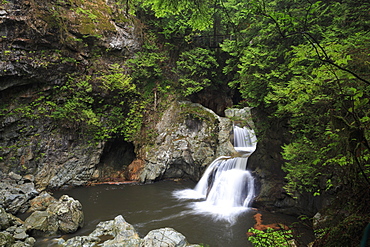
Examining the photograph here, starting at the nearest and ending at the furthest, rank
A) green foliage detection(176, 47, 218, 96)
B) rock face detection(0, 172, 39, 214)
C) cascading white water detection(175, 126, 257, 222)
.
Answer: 1. rock face detection(0, 172, 39, 214)
2. cascading white water detection(175, 126, 257, 222)
3. green foliage detection(176, 47, 218, 96)

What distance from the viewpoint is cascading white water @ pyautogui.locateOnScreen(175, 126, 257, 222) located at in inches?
308

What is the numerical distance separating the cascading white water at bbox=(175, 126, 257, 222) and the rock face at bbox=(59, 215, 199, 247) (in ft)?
8.30

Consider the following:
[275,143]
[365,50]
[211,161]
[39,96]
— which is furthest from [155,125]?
[365,50]

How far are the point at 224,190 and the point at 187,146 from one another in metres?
3.58

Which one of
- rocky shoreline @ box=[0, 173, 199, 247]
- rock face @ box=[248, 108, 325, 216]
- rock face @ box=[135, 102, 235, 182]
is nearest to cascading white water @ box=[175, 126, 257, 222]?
rock face @ box=[248, 108, 325, 216]

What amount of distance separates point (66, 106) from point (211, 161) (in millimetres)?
8106

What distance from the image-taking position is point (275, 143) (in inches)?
291

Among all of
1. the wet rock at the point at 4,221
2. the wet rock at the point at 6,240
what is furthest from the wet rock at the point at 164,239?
the wet rock at the point at 4,221

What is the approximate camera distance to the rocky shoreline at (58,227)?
16.8ft

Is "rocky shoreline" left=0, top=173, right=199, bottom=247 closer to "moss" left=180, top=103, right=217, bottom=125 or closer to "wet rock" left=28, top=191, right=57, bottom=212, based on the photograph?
"wet rock" left=28, top=191, right=57, bottom=212

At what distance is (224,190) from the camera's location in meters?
8.57

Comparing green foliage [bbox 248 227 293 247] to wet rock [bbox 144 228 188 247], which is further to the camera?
wet rock [bbox 144 228 188 247]

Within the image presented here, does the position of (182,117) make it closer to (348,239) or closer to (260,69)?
(260,69)

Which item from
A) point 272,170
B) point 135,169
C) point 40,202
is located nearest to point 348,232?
point 272,170
